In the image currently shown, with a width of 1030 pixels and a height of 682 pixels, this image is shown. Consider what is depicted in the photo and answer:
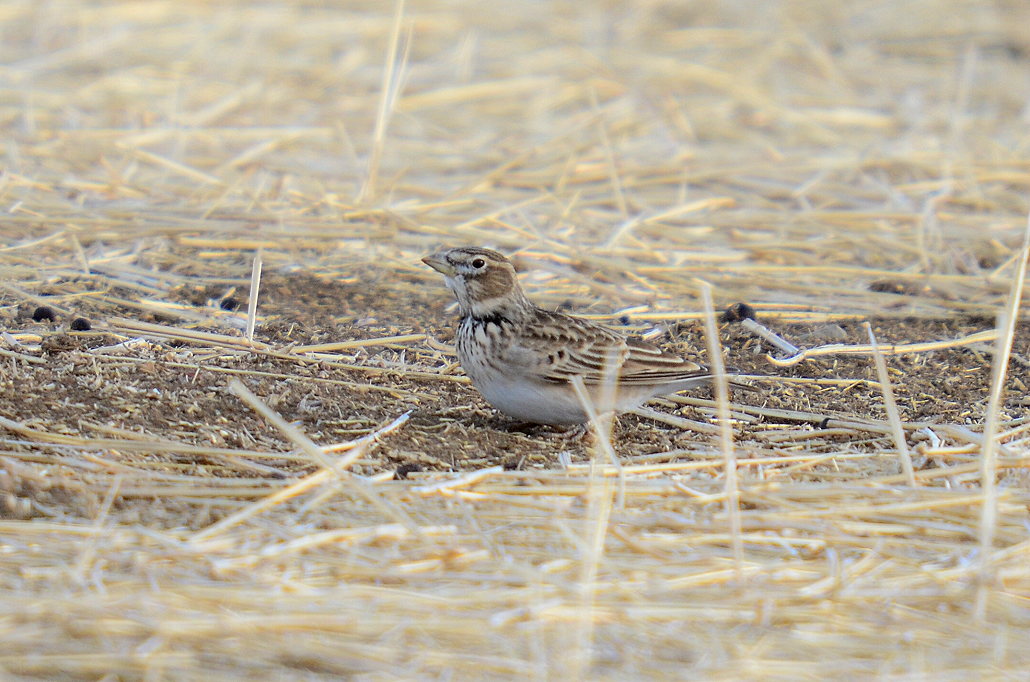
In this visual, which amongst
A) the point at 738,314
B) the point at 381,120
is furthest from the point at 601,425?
the point at 381,120

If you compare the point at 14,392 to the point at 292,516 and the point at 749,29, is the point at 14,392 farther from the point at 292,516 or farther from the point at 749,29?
the point at 749,29

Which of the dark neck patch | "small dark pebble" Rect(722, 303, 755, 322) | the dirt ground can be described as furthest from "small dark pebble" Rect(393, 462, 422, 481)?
"small dark pebble" Rect(722, 303, 755, 322)

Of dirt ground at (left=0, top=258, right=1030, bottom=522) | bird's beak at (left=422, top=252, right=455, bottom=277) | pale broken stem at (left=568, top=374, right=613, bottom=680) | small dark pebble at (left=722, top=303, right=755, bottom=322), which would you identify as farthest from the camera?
small dark pebble at (left=722, top=303, right=755, bottom=322)

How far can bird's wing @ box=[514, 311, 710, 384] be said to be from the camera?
18.2 ft

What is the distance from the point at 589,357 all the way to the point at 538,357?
26cm

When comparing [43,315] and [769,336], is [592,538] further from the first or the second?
[43,315]

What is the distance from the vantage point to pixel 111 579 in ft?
12.4

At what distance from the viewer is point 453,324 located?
23.7ft

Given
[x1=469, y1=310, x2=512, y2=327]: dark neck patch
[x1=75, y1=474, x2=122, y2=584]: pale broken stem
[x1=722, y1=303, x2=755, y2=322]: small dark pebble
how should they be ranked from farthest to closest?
1. [x1=722, y1=303, x2=755, y2=322]: small dark pebble
2. [x1=469, y1=310, x2=512, y2=327]: dark neck patch
3. [x1=75, y1=474, x2=122, y2=584]: pale broken stem

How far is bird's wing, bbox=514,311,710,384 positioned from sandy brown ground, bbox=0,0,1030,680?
267 millimetres

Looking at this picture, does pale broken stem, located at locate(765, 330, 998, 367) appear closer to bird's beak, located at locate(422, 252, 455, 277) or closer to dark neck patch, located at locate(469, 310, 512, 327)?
dark neck patch, located at locate(469, 310, 512, 327)

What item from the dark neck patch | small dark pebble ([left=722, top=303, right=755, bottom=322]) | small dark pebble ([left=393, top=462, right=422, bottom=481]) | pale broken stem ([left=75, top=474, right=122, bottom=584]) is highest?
the dark neck patch

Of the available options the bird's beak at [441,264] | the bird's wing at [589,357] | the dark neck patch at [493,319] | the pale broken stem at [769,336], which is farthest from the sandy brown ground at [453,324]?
the bird's beak at [441,264]

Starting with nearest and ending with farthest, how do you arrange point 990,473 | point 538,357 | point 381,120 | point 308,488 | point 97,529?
point 97,529
point 990,473
point 308,488
point 538,357
point 381,120
